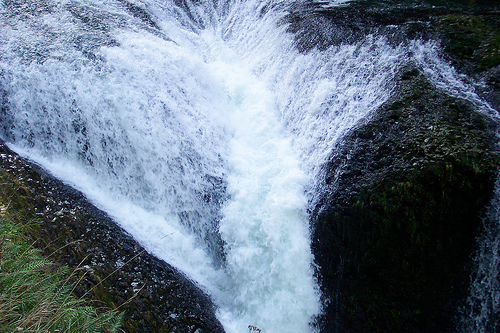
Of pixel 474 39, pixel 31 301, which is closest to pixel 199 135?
pixel 31 301

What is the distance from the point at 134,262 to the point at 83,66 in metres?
3.33

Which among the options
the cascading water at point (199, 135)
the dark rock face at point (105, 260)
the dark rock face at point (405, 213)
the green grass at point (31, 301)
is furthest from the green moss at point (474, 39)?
the green grass at point (31, 301)

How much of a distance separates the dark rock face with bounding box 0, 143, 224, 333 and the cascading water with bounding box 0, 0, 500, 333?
0.94 feet

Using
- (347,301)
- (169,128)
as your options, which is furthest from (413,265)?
(169,128)

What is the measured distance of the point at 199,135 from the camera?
17.6ft

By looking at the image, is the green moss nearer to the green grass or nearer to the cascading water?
the cascading water

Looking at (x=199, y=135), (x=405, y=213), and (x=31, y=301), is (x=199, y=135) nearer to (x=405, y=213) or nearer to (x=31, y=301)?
(x=405, y=213)

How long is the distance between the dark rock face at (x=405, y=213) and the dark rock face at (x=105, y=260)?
1623mm

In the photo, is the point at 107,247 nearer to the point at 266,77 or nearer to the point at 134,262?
the point at 134,262

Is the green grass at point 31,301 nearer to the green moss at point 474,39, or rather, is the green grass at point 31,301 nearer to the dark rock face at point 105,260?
the dark rock face at point 105,260

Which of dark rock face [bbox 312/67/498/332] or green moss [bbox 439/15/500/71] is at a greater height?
green moss [bbox 439/15/500/71]

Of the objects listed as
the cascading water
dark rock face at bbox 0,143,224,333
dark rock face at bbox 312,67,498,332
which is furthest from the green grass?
dark rock face at bbox 312,67,498,332

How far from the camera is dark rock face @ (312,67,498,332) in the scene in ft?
10.6

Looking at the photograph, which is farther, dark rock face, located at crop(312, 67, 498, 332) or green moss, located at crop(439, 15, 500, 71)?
green moss, located at crop(439, 15, 500, 71)
